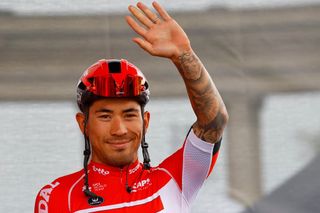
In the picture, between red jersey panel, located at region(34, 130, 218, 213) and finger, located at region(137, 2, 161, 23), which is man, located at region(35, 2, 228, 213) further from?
finger, located at region(137, 2, 161, 23)

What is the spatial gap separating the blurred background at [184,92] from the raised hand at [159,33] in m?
0.98

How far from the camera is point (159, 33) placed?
10.0 ft

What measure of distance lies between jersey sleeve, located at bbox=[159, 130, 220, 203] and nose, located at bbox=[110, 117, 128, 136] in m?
0.22

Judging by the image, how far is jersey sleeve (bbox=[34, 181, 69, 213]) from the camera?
328 cm

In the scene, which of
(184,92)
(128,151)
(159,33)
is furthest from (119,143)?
(184,92)

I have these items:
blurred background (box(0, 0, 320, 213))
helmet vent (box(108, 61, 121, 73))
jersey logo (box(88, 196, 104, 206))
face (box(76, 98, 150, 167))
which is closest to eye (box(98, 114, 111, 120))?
face (box(76, 98, 150, 167))

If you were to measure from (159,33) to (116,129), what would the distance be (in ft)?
1.19

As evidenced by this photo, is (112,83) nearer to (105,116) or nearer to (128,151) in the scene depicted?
(105,116)

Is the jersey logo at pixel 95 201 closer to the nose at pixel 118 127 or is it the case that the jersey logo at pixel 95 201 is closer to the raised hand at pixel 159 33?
the nose at pixel 118 127

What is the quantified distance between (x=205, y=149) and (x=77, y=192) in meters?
0.45

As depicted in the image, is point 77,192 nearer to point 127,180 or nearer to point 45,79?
point 127,180

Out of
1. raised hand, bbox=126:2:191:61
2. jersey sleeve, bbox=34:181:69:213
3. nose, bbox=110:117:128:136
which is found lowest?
jersey sleeve, bbox=34:181:69:213

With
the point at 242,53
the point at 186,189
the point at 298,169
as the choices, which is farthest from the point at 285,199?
the point at 186,189

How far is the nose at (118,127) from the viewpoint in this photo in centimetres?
321
